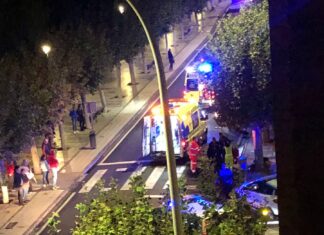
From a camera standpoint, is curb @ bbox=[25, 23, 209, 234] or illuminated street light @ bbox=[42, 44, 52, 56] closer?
curb @ bbox=[25, 23, 209, 234]

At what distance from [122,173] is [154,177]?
4.67 feet

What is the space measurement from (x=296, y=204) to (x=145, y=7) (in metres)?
31.5

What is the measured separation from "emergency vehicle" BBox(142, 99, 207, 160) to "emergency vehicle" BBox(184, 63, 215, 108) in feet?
3.53

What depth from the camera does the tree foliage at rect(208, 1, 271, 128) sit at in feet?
64.5

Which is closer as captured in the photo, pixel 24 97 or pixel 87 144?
pixel 24 97

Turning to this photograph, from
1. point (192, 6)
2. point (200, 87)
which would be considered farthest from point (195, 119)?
point (192, 6)

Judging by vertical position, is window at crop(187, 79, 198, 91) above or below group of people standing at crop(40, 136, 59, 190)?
above

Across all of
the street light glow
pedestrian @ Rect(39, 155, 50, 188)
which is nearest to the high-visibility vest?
pedestrian @ Rect(39, 155, 50, 188)

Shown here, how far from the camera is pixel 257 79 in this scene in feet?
65.2

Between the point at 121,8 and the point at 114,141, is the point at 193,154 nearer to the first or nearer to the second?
the point at 114,141

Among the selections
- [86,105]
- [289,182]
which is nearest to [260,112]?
[86,105]

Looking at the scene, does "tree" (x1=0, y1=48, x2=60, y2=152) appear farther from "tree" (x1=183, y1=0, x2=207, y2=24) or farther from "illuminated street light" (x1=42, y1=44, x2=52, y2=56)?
"tree" (x1=183, y1=0, x2=207, y2=24)

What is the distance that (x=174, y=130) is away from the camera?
23547 mm

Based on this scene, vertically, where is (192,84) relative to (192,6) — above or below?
below
